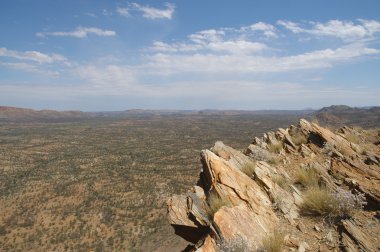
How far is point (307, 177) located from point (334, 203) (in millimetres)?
2151

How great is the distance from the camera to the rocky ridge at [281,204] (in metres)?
6.62

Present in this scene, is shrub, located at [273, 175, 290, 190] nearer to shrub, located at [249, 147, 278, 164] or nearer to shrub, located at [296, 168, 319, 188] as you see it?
shrub, located at [296, 168, 319, 188]

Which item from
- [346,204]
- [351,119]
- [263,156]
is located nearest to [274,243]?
[346,204]

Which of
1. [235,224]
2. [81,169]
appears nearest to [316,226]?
[235,224]

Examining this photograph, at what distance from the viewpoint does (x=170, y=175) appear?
49.8 metres

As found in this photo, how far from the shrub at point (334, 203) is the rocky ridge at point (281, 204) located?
0.08 ft

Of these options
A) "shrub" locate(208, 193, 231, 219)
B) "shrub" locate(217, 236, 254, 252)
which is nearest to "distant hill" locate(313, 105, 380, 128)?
"shrub" locate(208, 193, 231, 219)

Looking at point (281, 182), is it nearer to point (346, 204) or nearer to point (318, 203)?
point (318, 203)

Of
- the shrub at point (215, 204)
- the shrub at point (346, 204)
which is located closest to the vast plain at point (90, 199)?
the shrub at point (215, 204)

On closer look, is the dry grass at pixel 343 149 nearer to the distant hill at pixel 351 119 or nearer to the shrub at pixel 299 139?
the shrub at pixel 299 139

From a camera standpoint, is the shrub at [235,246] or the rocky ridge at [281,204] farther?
the rocky ridge at [281,204]

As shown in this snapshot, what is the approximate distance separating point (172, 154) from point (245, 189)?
205 feet

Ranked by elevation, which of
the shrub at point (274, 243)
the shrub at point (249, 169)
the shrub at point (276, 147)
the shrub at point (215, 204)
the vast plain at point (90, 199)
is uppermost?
the shrub at point (276, 147)

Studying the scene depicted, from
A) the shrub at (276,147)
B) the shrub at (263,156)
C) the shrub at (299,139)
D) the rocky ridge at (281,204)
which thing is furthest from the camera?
the shrub at (299,139)
